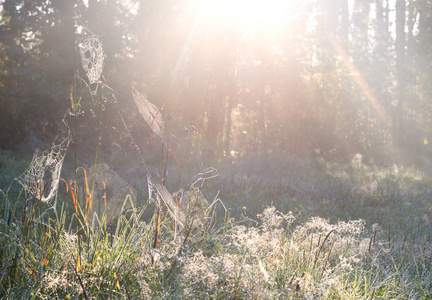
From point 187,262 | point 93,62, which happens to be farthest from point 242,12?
point 187,262

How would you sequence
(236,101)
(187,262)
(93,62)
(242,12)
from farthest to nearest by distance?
(236,101) → (242,12) → (187,262) → (93,62)

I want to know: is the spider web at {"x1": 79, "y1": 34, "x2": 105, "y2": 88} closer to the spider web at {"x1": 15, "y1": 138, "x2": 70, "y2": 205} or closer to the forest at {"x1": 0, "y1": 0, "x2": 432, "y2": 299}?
the spider web at {"x1": 15, "y1": 138, "x2": 70, "y2": 205}

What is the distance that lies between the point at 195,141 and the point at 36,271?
35.4 feet

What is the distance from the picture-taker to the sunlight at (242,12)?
14039mm

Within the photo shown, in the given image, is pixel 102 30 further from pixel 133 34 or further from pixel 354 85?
pixel 354 85

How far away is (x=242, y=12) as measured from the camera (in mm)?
14211

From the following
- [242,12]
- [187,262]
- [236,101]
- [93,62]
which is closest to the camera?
[93,62]

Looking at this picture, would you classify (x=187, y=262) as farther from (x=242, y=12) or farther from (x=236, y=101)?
(x=236, y=101)

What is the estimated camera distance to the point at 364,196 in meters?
7.27

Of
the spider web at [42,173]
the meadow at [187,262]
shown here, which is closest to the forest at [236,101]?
the meadow at [187,262]

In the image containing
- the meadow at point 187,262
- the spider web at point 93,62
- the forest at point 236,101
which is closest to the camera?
the spider web at point 93,62

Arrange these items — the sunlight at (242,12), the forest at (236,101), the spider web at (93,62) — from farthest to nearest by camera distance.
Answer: the sunlight at (242,12) < the forest at (236,101) < the spider web at (93,62)

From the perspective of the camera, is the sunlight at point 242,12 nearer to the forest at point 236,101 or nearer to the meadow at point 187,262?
the forest at point 236,101

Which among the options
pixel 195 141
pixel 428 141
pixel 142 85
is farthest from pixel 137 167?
pixel 428 141
